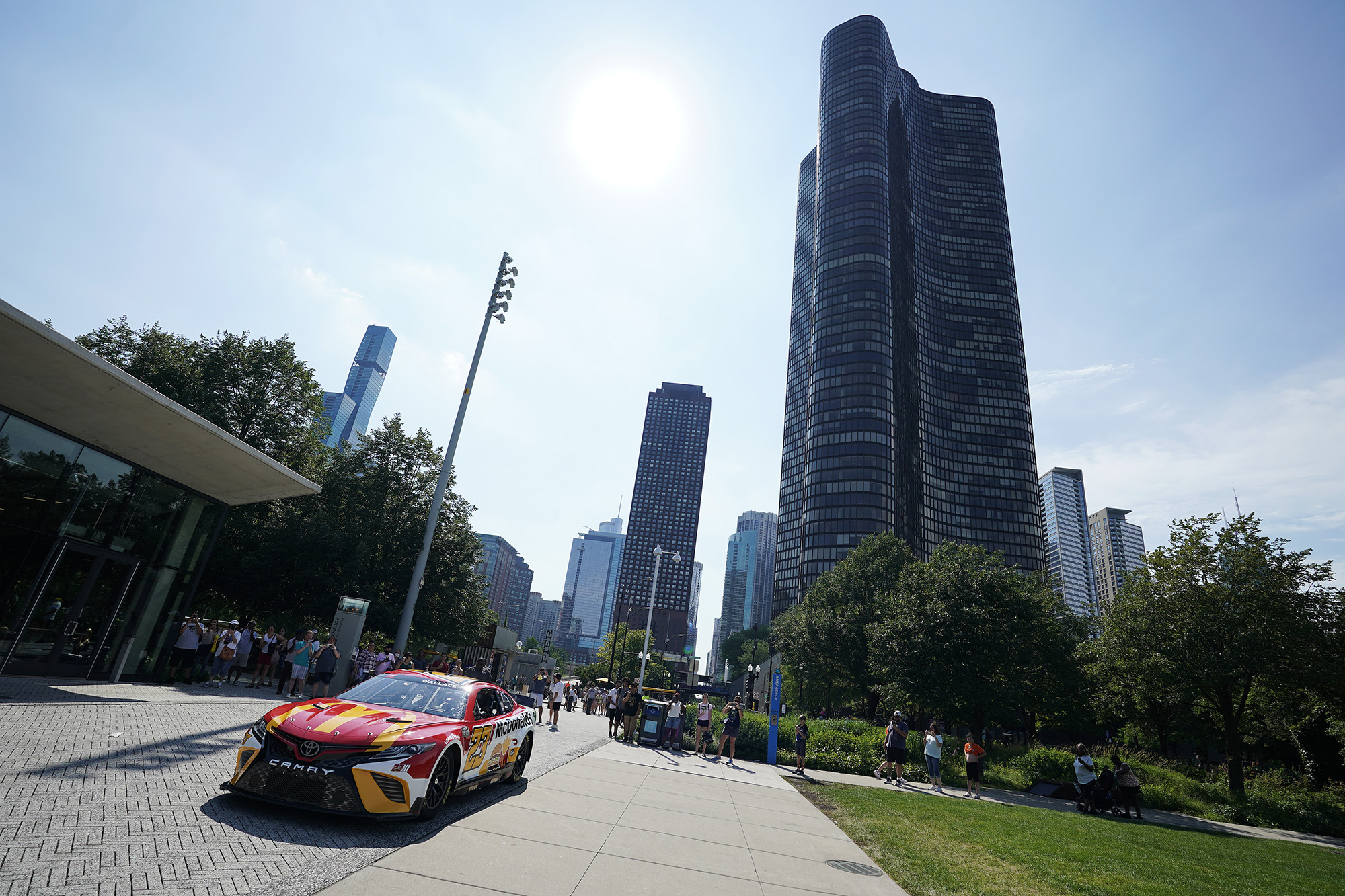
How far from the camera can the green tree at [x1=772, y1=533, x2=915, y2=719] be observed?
44188mm

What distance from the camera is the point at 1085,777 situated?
55.1 ft

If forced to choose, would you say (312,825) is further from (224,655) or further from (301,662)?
(224,655)

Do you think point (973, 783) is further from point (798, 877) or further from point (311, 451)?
point (311, 451)

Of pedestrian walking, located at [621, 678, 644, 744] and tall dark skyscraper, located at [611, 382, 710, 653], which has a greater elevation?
tall dark skyscraper, located at [611, 382, 710, 653]

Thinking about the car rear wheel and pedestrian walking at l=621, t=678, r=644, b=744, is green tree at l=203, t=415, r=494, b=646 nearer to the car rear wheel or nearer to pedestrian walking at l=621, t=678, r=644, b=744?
pedestrian walking at l=621, t=678, r=644, b=744

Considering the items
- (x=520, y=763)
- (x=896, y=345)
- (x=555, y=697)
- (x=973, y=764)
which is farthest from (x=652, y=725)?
(x=896, y=345)

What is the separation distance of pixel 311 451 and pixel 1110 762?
120 feet

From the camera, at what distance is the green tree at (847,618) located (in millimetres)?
44188

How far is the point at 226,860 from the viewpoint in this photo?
4.61 m

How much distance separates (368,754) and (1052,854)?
9865 mm

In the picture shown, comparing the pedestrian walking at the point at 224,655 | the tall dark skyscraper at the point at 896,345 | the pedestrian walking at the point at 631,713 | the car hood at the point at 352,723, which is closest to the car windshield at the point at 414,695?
the car hood at the point at 352,723

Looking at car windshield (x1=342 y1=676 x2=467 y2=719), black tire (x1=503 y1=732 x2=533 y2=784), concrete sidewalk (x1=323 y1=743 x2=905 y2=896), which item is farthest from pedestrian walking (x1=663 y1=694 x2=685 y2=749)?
car windshield (x1=342 y1=676 x2=467 y2=719)

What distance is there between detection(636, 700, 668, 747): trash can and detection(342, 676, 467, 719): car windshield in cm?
1228

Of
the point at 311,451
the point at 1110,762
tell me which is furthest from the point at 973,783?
the point at 311,451
